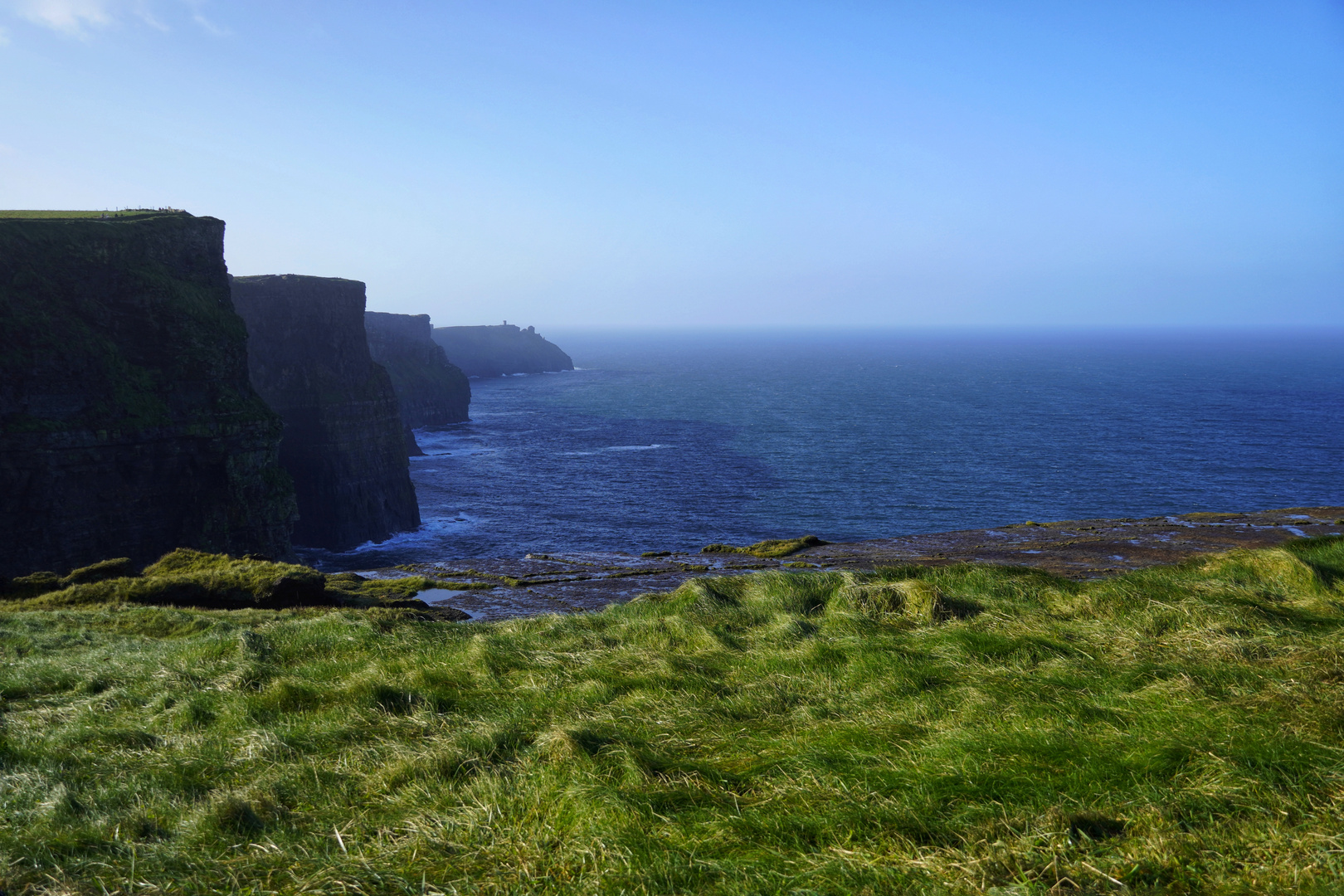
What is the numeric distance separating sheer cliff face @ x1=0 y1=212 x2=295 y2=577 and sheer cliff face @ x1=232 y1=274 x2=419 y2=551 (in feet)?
48.5

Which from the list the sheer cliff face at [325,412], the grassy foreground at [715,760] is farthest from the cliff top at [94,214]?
the grassy foreground at [715,760]

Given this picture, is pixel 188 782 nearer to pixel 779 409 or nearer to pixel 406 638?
pixel 406 638

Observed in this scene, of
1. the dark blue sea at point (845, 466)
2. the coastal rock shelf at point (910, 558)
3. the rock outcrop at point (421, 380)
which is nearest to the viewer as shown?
the coastal rock shelf at point (910, 558)

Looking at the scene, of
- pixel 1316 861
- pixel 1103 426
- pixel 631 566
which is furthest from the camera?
pixel 1103 426

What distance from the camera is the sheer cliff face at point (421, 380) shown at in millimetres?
130188

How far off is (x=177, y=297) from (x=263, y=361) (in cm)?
2024

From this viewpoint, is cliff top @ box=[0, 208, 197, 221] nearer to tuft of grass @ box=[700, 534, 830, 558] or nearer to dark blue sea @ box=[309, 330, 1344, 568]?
dark blue sea @ box=[309, 330, 1344, 568]

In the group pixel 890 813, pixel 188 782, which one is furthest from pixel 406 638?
pixel 890 813

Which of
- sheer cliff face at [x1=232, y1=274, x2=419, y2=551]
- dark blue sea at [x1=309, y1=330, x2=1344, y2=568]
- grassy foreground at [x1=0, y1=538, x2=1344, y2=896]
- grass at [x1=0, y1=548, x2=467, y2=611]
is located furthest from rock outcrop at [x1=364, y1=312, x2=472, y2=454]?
grassy foreground at [x1=0, y1=538, x2=1344, y2=896]

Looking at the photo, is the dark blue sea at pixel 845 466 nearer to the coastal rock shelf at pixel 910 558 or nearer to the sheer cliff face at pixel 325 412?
the sheer cliff face at pixel 325 412

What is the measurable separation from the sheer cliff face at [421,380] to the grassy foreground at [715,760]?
11880 cm

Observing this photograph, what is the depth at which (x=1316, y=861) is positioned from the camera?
4391 mm

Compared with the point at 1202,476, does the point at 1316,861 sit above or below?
above

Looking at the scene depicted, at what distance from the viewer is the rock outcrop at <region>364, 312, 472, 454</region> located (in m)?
130
